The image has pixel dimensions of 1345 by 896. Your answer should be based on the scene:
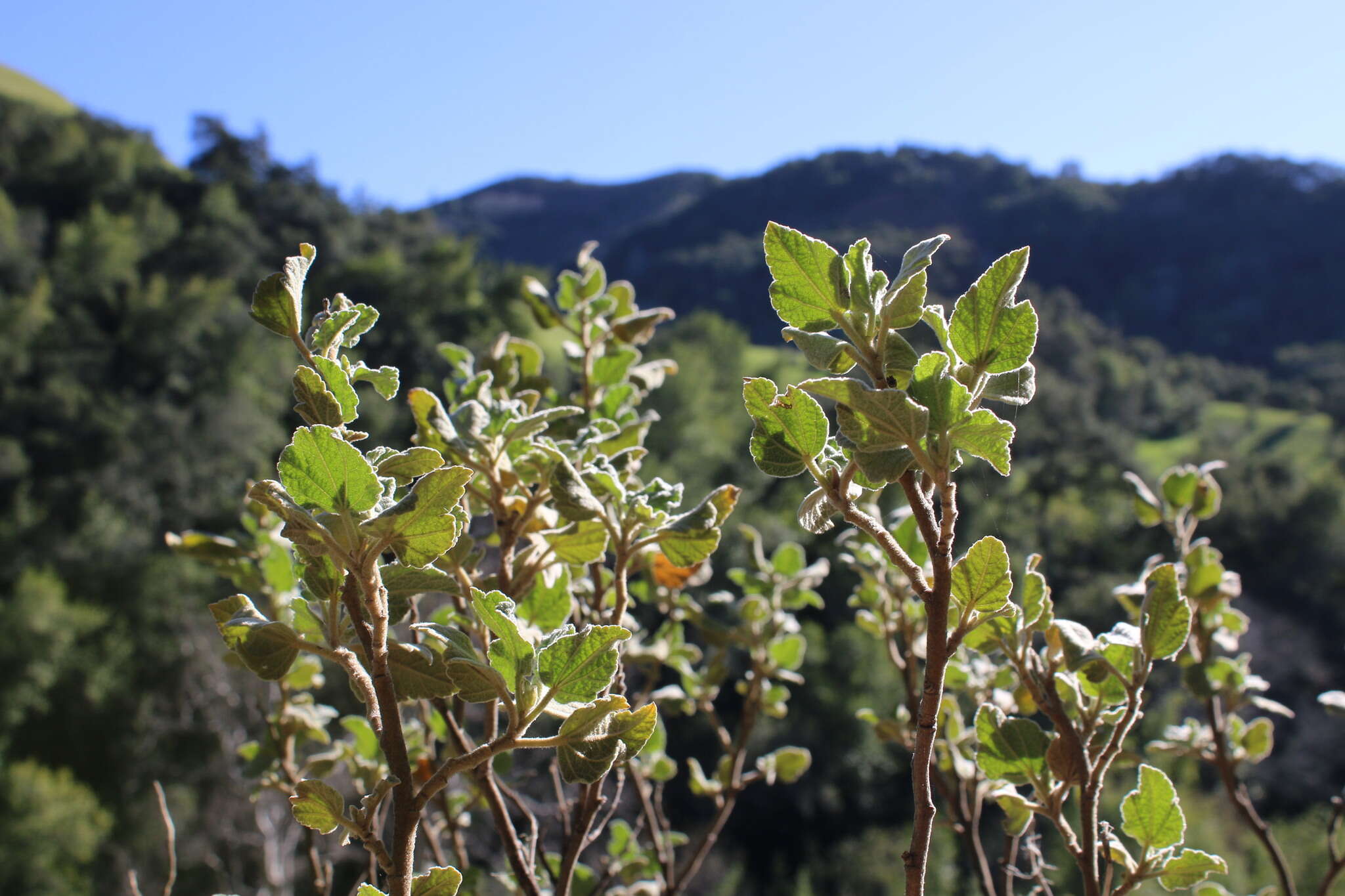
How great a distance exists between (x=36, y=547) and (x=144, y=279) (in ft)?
39.1

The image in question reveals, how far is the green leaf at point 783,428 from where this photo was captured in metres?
0.53

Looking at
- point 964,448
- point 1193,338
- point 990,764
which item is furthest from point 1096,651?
point 1193,338

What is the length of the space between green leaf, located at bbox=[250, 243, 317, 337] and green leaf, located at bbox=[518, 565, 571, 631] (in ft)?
1.02

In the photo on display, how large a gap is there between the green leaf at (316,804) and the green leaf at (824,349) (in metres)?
0.40

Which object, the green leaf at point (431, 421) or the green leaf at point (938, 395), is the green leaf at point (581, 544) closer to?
the green leaf at point (431, 421)

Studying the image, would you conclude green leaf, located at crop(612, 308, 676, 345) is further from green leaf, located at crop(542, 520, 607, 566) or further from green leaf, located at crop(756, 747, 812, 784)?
green leaf, located at crop(756, 747, 812, 784)

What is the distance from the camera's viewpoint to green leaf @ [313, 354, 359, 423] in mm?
561

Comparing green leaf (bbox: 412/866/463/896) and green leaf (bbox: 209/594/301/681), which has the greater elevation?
green leaf (bbox: 209/594/301/681)

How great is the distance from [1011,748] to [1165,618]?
6.4 inches

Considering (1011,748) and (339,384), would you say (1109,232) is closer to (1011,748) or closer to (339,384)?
(1011,748)

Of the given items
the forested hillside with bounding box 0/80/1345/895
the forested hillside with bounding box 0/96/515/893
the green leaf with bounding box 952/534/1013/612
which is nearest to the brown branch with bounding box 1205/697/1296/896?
the green leaf with bounding box 952/534/1013/612

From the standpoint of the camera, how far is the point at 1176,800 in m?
0.71

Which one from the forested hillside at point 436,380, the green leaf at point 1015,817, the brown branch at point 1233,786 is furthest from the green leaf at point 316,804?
the brown branch at point 1233,786

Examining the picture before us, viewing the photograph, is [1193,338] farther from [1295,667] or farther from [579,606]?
[579,606]
